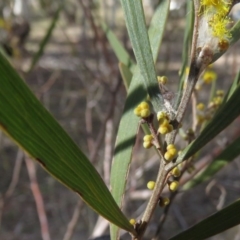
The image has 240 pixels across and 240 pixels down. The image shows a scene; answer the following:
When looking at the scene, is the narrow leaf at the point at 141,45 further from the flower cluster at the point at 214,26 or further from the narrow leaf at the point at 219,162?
the narrow leaf at the point at 219,162

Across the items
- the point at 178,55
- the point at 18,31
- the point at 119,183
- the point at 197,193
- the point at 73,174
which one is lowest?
the point at 178,55

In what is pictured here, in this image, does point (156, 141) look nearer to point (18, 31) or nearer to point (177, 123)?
point (177, 123)

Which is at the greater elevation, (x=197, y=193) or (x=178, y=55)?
(x=197, y=193)

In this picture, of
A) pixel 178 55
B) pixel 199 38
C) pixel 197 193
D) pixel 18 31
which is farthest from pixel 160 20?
pixel 178 55

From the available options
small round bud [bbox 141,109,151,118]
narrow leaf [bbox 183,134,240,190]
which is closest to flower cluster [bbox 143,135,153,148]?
small round bud [bbox 141,109,151,118]

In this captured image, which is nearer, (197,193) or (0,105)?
(0,105)
